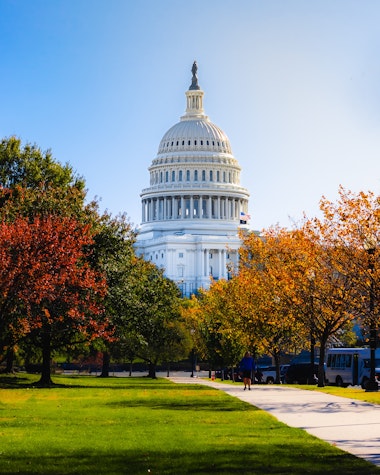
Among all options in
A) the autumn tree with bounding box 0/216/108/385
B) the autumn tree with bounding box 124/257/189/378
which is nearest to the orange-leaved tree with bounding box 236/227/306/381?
the autumn tree with bounding box 124/257/189/378

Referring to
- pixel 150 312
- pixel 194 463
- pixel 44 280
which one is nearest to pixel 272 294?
pixel 150 312

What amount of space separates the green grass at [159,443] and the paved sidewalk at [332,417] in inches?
20.8

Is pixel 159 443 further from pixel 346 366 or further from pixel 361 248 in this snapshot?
pixel 346 366

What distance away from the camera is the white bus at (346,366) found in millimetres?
69250

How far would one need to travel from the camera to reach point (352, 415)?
30.9 metres

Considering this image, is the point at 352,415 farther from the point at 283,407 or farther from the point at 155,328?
the point at 155,328

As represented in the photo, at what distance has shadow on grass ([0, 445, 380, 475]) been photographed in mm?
18156

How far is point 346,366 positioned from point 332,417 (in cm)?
4142

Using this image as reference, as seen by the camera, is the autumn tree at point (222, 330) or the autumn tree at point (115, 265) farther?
the autumn tree at point (222, 330)

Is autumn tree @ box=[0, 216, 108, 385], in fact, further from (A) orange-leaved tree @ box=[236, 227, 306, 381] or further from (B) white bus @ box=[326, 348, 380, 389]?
(B) white bus @ box=[326, 348, 380, 389]

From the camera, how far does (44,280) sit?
45125 mm

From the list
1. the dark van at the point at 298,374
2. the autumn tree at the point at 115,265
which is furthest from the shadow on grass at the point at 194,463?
the dark van at the point at 298,374

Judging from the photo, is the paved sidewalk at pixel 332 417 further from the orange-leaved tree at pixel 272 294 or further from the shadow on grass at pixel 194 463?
the orange-leaved tree at pixel 272 294

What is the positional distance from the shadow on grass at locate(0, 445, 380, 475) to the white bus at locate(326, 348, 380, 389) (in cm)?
4753
